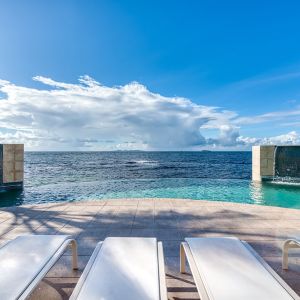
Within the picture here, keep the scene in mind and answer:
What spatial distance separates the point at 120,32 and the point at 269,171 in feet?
46.9

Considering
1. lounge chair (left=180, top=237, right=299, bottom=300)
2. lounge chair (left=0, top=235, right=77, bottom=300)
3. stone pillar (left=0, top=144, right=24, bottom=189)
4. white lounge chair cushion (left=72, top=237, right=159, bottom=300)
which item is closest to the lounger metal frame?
lounge chair (left=0, top=235, right=77, bottom=300)

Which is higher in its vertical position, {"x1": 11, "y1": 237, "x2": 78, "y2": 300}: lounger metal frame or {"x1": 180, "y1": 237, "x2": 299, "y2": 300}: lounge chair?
{"x1": 180, "y1": 237, "x2": 299, "y2": 300}: lounge chair

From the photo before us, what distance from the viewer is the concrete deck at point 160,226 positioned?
3.00 metres

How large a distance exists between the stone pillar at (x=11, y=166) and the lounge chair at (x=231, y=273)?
1519cm

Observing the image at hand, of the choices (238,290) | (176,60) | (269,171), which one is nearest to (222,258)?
(238,290)

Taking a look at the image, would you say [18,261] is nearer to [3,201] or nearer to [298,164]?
[3,201]

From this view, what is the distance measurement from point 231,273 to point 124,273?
939 mm

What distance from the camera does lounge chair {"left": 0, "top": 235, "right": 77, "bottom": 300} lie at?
6.49ft

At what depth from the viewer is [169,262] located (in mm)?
3400

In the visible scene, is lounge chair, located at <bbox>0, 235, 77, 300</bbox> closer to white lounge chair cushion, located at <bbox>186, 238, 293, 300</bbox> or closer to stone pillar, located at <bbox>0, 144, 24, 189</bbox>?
white lounge chair cushion, located at <bbox>186, 238, 293, 300</bbox>

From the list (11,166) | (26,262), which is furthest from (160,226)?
(11,166)

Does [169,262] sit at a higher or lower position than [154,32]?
lower

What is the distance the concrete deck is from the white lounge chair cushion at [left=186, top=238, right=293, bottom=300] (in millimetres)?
496

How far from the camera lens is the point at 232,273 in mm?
2195
